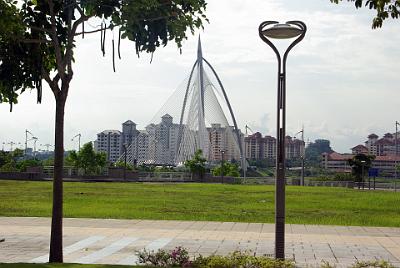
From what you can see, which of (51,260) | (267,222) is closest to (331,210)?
(267,222)

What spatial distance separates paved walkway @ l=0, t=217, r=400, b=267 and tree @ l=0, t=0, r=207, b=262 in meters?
2.93

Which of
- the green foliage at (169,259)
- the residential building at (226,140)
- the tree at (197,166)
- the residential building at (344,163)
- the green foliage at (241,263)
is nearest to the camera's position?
the green foliage at (241,263)

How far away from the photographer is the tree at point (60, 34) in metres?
10.7

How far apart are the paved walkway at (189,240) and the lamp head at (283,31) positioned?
4409 mm

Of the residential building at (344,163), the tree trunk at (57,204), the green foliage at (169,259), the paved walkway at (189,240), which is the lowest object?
the paved walkway at (189,240)

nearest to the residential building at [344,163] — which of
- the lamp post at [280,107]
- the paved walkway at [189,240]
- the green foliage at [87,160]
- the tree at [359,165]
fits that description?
the tree at [359,165]

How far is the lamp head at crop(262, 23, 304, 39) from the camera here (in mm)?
10648

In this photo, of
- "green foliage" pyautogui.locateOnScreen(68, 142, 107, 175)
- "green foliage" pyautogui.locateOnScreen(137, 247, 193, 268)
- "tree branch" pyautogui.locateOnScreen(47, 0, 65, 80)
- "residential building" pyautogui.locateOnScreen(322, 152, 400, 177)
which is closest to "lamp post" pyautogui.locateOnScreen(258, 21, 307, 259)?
"green foliage" pyautogui.locateOnScreen(137, 247, 193, 268)

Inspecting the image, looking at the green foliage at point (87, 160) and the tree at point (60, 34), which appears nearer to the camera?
the tree at point (60, 34)

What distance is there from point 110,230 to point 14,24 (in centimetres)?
865

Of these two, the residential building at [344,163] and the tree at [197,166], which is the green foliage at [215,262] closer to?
the tree at [197,166]

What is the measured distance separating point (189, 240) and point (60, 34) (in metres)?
6.47

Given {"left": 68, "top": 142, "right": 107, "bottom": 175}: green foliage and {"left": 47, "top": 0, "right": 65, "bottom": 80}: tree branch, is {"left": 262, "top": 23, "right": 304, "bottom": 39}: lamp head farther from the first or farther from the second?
{"left": 68, "top": 142, "right": 107, "bottom": 175}: green foliage

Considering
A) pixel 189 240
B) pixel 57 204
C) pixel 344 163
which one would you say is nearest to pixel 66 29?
pixel 57 204
